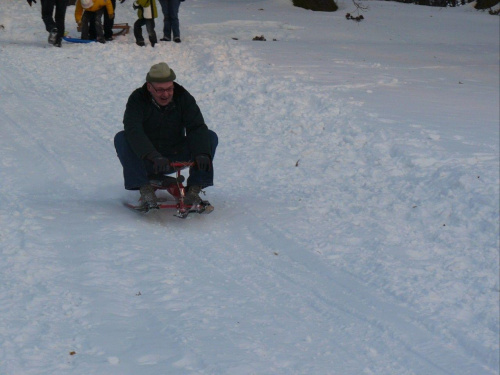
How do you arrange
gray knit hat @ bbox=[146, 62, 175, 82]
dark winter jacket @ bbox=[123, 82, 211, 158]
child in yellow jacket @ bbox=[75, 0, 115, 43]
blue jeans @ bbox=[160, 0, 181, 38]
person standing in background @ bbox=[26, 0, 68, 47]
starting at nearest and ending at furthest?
gray knit hat @ bbox=[146, 62, 175, 82] → dark winter jacket @ bbox=[123, 82, 211, 158] → person standing in background @ bbox=[26, 0, 68, 47] → child in yellow jacket @ bbox=[75, 0, 115, 43] → blue jeans @ bbox=[160, 0, 181, 38]

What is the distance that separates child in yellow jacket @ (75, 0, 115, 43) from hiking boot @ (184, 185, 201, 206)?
9042 millimetres

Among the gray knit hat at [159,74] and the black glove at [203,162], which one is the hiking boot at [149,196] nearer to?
the black glove at [203,162]

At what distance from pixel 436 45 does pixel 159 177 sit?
11715mm

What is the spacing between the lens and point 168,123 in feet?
20.0

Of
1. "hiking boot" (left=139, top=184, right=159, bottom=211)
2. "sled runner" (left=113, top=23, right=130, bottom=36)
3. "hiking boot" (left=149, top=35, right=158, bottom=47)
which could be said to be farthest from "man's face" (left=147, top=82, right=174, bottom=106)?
"sled runner" (left=113, top=23, right=130, bottom=36)

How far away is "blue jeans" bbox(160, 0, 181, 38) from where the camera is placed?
14.6 meters

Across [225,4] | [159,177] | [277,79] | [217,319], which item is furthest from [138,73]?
[225,4]

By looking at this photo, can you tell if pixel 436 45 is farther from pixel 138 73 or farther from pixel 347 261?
pixel 347 261

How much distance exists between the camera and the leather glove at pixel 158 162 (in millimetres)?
5637

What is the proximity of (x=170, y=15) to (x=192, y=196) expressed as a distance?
31.0 ft

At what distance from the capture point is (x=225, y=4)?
22.6 meters

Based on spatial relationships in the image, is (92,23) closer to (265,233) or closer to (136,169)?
(136,169)

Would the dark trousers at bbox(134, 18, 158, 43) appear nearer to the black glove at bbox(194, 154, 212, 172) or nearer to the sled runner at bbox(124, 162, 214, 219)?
the sled runner at bbox(124, 162, 214, 219)

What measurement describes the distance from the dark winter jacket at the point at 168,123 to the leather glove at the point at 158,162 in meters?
0.15
